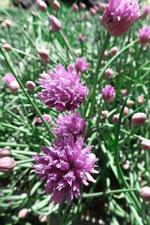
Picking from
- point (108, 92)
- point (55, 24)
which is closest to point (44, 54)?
point (55, 24)

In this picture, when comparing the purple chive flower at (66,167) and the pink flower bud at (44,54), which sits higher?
the pink flower bud at (44,54)

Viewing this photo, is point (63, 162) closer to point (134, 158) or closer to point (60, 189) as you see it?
point (60, 189)

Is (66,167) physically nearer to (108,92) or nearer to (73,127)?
(73,127)

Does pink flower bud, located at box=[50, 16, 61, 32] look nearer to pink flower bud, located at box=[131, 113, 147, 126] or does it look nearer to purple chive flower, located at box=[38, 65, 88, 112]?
purple chive flower, located at box=[38, 65, 88, 112]

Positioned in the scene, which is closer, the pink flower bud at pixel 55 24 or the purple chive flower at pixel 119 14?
the purple chive flower at pixel 119 14

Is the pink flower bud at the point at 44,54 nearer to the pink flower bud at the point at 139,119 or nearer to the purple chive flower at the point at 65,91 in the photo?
the purple chive flower at the point at 65,91

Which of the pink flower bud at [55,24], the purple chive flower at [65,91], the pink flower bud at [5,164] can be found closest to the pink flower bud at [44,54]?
the pink flower bud at [55,24]

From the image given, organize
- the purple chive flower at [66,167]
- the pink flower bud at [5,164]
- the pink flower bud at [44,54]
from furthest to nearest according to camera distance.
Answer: the pink flower bud at [44,54] → the pink flower bud at [5,164] → the purple chive flower at [66,167]

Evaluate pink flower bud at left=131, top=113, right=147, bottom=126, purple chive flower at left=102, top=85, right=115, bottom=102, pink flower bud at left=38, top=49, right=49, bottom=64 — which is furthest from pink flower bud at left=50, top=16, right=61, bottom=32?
pink flower bud at left=131, top=113, right=147, bottom=126
